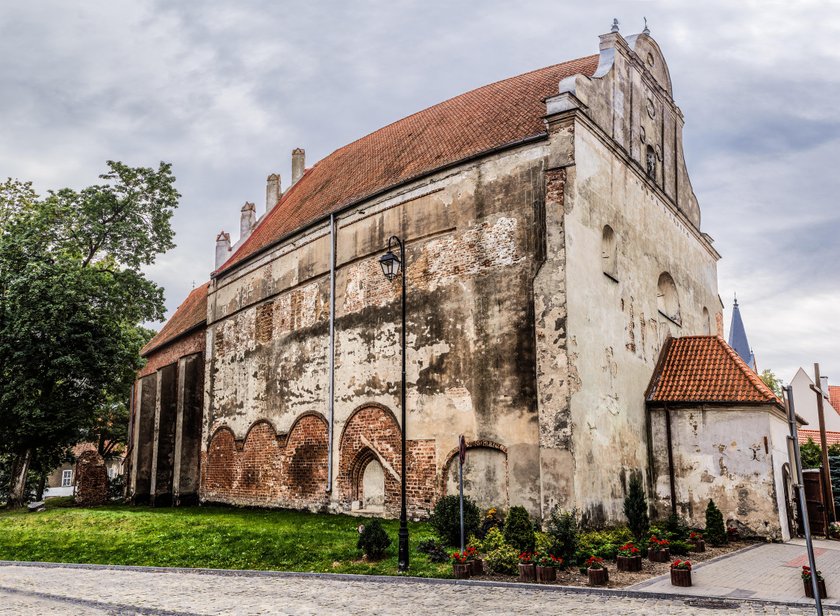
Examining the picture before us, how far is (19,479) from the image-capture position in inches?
1054

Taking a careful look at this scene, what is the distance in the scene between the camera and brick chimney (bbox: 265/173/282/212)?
1238 inches

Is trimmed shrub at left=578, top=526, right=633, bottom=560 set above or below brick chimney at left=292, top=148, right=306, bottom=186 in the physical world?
below

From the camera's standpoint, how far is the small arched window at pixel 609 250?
18.3 meters

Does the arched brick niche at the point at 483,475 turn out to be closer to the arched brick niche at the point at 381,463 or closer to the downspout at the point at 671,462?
the arched brick niche at the point at 381,463

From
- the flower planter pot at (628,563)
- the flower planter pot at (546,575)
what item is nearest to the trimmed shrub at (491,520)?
the flower planter pot at (628,563)

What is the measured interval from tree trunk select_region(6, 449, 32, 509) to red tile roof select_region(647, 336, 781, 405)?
72.7ft

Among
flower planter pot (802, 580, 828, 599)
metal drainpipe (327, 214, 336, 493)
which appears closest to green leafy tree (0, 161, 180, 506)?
metal drainpipe (327, 214, 336, 493)

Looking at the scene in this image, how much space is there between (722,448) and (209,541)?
39.5ft

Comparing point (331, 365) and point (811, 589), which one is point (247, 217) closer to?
point (331, 365)

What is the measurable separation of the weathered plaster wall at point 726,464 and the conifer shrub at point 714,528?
3.32 feet

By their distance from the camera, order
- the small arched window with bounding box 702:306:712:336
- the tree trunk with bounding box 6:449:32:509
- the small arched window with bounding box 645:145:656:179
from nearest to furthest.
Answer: the small arched window with bounding box 645:145:656:179
the small arched window with bounding box 702:306:712:336
the tree trunk with bounding box 6:449:32:509

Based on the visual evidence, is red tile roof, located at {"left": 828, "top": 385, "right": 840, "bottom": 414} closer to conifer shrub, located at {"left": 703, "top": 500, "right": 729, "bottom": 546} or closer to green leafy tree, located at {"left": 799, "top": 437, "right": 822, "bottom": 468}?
green leafy tree, located at {"left": 799, "top": 437, "right": 822, "bottom": 468}

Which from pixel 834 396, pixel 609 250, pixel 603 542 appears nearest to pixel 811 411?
pixel 834 396

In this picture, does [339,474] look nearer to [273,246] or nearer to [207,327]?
[273,246]
